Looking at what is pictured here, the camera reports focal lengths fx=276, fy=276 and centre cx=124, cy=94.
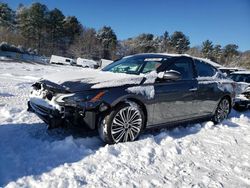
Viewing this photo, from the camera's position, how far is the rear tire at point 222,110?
6.43 m

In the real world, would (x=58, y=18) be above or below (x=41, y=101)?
above

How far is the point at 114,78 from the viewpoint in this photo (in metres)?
4.43

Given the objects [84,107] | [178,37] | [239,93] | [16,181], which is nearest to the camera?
[16,181]

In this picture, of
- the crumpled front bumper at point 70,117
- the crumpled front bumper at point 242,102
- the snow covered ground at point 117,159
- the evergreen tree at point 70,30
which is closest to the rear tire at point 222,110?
the snow covered ground at point 117,159

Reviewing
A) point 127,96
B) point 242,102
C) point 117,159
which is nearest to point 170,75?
point 127,96

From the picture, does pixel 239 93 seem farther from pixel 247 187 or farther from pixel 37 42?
pixel 37 42

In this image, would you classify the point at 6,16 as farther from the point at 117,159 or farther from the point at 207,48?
the point at 117,159

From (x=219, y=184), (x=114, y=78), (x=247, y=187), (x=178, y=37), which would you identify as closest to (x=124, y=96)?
(x=114, y=78)

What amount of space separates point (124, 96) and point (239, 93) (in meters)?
5.60

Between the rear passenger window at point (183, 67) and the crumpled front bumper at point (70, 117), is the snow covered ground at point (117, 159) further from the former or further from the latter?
the rear passenger window at point (183, 67)

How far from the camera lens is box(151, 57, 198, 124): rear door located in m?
4.78

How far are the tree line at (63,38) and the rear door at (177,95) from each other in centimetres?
5819

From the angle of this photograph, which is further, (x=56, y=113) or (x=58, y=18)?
(x=58, y=18)

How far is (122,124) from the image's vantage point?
4.32 m
